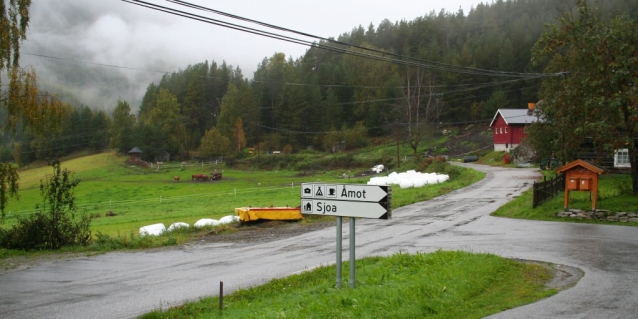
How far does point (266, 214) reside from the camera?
80.0 ft

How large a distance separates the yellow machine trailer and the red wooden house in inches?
1866

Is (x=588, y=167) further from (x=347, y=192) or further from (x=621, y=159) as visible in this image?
(x=621, y=159)

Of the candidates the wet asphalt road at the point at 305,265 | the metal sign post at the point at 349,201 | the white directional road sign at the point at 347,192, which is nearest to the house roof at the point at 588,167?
the wet asphalt road at the point at 305,265

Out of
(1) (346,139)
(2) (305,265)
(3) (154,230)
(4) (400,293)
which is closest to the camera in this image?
(4) (400,293)

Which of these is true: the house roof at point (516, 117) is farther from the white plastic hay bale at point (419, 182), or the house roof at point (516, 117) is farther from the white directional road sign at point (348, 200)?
the white directional road sign at point (348, 200)

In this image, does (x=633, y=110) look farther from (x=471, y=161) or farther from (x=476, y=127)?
(x=476, y=127)

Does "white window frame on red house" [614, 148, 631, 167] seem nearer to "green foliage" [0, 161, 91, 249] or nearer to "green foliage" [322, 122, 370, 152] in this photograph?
"green foliage" [0, 161, 91, 249]

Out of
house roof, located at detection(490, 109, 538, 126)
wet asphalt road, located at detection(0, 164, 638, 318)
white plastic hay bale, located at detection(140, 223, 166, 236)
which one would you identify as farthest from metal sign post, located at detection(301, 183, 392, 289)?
house roof, located at detection(490, 109, 538, 126)

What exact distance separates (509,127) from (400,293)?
62.7 meters

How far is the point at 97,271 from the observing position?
1447 cm

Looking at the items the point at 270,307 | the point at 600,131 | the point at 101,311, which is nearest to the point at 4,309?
the point at 101,311

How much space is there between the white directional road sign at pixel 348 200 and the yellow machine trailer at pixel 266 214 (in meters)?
15.3

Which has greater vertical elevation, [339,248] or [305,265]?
[339,248]

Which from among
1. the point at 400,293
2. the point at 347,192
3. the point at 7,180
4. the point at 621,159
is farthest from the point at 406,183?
the point at 347,192
